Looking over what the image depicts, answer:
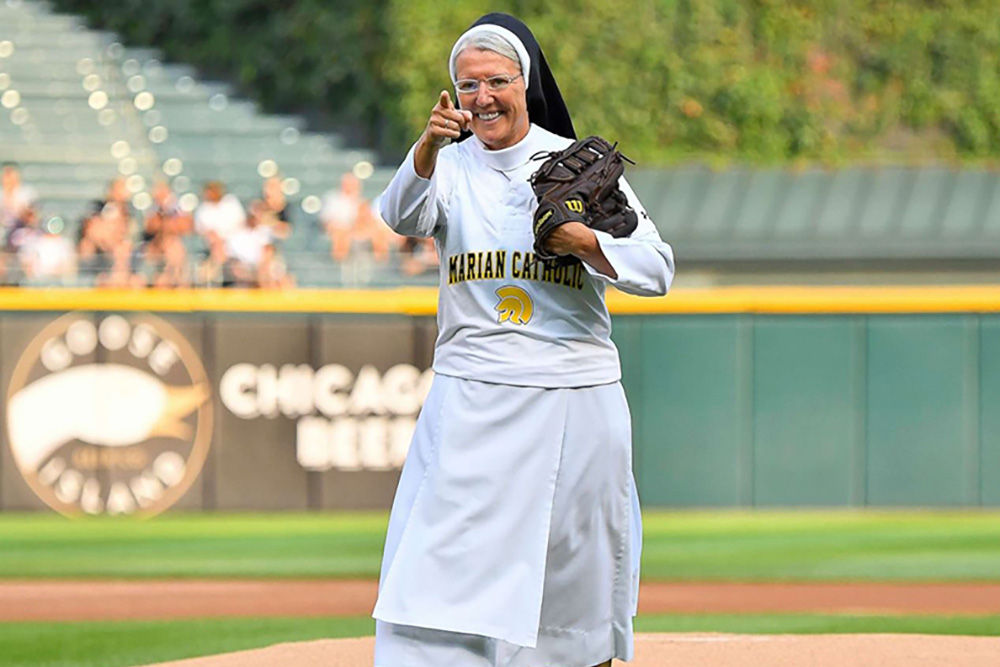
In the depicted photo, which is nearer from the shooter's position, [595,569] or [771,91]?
[595,569]

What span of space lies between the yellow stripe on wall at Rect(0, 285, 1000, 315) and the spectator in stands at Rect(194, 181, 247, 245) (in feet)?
4.04

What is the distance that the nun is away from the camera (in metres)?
4.50

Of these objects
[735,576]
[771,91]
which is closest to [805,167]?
[771,91]

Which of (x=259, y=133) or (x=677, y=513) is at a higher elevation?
(x=259, y=133)

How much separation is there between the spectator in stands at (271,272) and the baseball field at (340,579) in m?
1.77

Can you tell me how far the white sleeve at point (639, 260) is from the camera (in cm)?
445

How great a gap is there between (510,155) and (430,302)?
931cm

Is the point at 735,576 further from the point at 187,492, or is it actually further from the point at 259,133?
the point at 259,133

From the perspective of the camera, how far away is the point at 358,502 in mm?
13844

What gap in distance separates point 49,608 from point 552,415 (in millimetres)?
5583

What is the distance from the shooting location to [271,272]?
1455 cm

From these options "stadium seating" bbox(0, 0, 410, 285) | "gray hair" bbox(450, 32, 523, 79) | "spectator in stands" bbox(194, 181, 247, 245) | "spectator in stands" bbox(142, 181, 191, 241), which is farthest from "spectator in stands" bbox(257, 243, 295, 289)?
"gray hair" bbox(450, 32, 523, 79)

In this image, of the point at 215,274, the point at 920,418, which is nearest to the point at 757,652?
the point at 920,418

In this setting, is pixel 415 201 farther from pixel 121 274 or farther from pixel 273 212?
pixel 273 212
